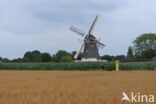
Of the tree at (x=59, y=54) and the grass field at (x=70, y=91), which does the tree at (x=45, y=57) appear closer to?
the tree at (x=59, y=54)

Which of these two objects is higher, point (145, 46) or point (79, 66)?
point (145, 46)

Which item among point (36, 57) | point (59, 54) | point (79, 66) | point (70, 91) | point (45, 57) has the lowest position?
point (70, 91)

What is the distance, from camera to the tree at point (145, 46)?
62.7m

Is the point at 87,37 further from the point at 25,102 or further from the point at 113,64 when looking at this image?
the point at 25,102

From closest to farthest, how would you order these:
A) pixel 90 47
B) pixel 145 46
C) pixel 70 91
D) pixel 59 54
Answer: pixel 70 91
pixel 90 47
pixel 145 46
pixel 59 54

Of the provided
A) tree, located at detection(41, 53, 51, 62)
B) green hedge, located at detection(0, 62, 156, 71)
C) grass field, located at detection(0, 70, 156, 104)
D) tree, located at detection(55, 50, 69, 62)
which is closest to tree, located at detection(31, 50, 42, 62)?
tree, located at detection(41, 53, 51, 62)

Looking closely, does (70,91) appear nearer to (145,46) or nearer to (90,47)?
(90,47)

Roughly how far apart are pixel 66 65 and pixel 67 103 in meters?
35.1

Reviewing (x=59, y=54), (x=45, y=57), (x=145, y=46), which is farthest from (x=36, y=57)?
(x=145, y=46)

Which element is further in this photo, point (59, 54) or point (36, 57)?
point (36, 57)

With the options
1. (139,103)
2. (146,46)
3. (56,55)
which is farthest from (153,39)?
(139,103)

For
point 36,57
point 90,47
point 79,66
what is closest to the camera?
point 79,66

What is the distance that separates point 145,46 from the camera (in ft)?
209

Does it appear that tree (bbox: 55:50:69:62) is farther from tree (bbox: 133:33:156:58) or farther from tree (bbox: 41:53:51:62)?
tree (bbox: 133:33:156:58)
